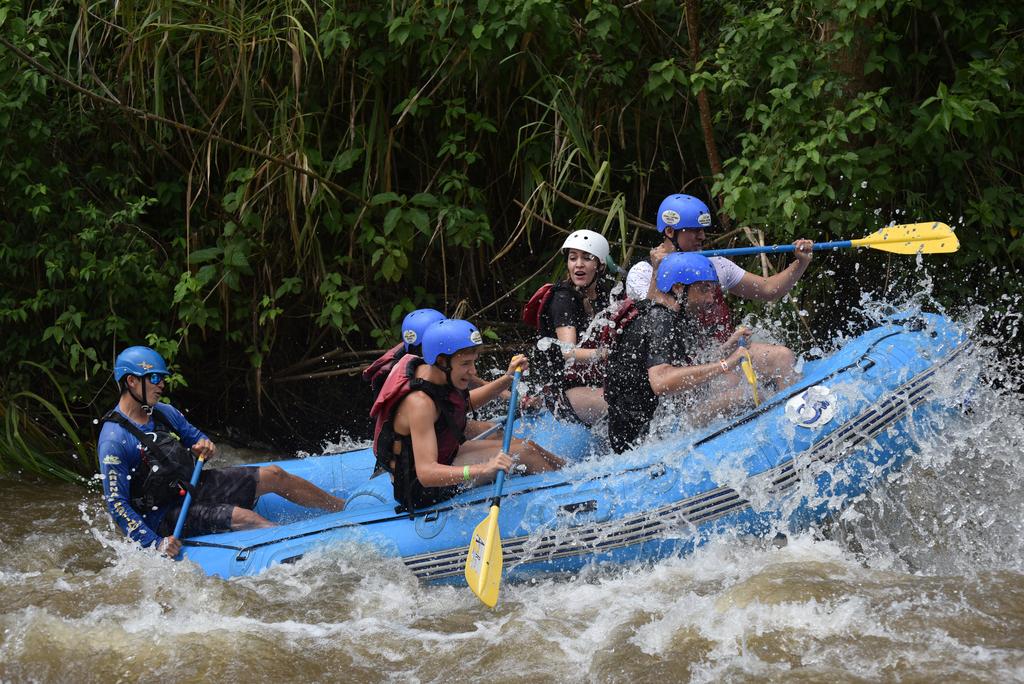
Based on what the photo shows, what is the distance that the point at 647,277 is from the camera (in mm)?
5652

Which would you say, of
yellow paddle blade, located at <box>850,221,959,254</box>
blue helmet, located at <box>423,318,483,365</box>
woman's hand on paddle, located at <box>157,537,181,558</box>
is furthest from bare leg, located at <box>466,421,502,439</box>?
yellow paddle blade, located at <box>850,221,959,254</box>

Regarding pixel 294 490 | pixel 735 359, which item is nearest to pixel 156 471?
pixel 294 490

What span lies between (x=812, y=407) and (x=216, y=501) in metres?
2.81

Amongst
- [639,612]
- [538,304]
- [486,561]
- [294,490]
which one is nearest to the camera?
[639,612]

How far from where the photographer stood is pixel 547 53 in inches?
289

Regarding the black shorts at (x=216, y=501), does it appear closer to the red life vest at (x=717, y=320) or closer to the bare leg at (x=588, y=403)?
the bare leg at (x=588, y=403)

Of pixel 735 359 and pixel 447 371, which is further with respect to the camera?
pixel 447 371

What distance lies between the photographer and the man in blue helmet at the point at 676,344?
15.8 feet

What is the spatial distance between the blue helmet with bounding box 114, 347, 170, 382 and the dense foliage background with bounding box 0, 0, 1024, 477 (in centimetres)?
162

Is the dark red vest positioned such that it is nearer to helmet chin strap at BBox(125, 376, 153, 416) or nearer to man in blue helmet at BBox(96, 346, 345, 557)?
man in blue helmet at BBox(96, 346, 345, 557)

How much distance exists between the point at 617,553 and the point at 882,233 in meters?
2.07

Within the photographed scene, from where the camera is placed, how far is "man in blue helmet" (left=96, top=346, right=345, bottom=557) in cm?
532

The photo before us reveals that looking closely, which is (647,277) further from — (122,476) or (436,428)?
(122,476)

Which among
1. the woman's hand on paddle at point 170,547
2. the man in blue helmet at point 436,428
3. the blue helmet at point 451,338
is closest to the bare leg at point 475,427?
the man in blue helmet at point 436,428
